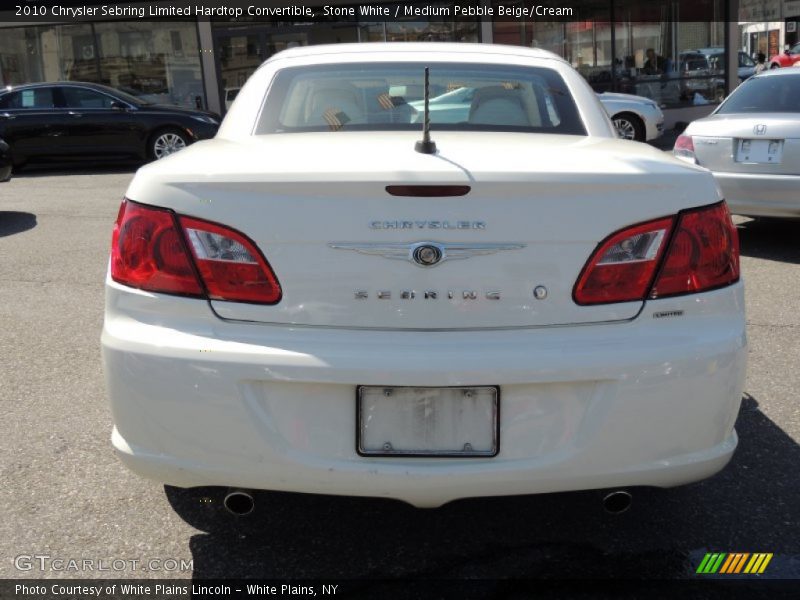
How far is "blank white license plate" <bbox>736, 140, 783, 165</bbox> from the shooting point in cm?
693

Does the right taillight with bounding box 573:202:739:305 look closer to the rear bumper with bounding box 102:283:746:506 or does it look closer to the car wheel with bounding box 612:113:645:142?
the rear bumper with bounding box 102:283:746:506

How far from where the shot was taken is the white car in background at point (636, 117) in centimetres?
1491

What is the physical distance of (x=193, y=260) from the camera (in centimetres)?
246

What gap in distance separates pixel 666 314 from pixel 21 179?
45.2 feet

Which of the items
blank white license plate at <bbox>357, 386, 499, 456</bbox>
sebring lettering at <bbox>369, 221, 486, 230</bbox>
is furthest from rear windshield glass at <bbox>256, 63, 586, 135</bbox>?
blank white license plate at <bbox>357, 386, 499, 456</bbox>

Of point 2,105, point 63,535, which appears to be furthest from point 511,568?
point 2,105

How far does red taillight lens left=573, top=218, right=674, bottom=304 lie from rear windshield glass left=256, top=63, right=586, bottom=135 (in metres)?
0.96

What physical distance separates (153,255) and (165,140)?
13.0 m

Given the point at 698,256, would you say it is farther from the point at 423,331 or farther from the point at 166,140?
the point at 166,140

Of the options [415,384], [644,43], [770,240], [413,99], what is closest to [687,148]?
[770,240]

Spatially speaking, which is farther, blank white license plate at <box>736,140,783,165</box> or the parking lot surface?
blank white license plate at <box>736,140,783,165</box>

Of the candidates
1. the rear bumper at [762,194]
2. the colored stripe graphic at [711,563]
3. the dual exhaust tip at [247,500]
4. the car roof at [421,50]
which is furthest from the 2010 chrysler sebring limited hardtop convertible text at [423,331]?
the rear bumper at [762,194]

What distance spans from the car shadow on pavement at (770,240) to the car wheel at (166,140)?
9459 mm

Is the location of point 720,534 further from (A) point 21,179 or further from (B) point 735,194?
(A) point 21,179
